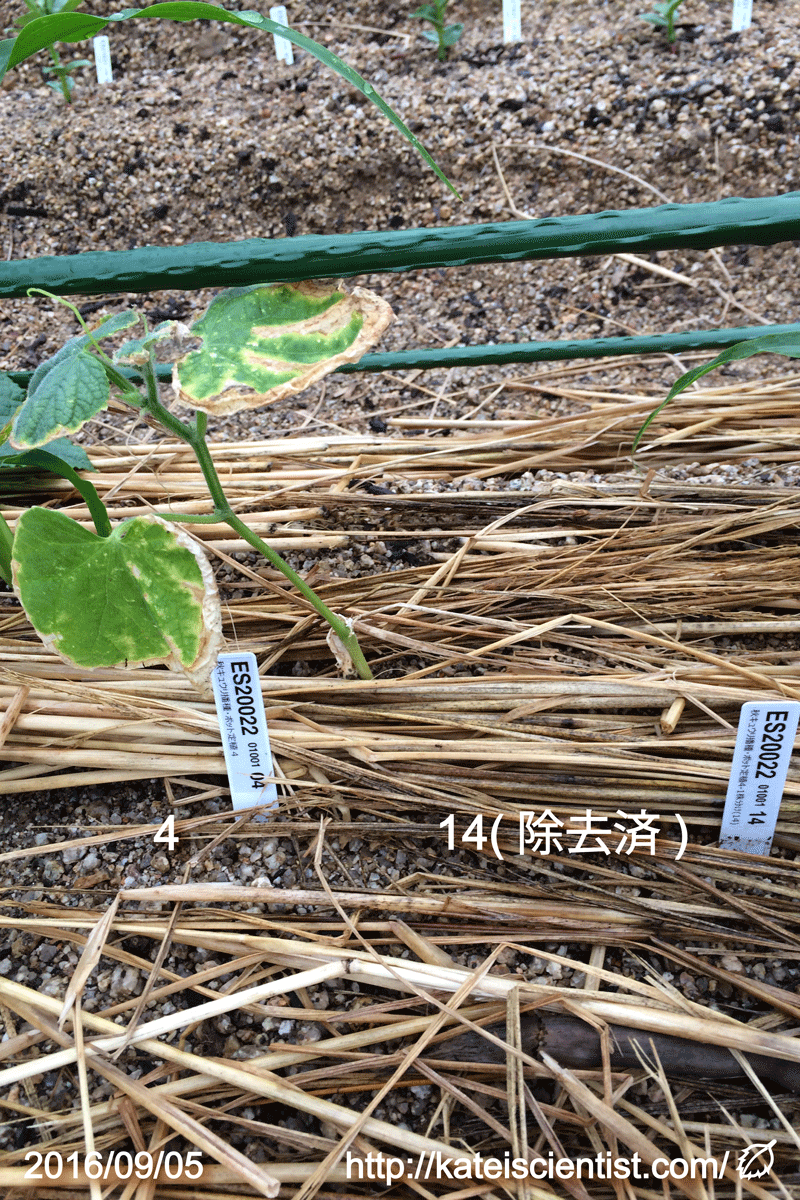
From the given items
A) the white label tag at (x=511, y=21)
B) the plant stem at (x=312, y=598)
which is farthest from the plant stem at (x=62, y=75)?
the plant stem at (x=312, y=598)

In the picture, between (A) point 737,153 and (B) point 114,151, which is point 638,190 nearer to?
(A) point 737,153

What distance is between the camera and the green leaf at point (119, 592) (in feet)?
1.83

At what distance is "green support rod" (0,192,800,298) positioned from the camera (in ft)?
2.12

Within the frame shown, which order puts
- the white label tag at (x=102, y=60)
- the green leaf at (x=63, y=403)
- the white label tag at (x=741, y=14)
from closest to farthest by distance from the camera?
the green leaf at (x=63, y=403), the white label tag at (x=741, y=14), the white label tag at (x=102, y=60)

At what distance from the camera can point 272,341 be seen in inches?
22.9

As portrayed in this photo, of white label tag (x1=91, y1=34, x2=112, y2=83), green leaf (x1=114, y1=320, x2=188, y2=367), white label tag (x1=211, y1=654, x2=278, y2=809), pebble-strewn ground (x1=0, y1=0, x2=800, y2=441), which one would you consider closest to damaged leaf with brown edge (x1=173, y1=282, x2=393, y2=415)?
green leaf (x1=114, y1=320, x2=188, y2=367)

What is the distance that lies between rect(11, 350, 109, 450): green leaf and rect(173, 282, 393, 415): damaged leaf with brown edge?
0.05 meters

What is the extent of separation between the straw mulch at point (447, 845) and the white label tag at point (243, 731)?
0.02 meters

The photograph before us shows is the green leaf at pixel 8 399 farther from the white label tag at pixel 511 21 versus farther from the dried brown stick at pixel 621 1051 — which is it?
the white label tag at pixel 511 21

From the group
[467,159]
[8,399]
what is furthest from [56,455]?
[467,159]

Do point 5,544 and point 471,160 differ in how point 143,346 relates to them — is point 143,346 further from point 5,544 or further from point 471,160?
point 471,160

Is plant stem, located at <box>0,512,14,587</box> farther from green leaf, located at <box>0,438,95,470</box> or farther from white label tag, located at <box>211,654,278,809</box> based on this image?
white label tag, located at <box>211,654,278,809</box>

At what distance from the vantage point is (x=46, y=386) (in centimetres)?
54

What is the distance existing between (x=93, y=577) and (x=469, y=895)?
0.40 metres
